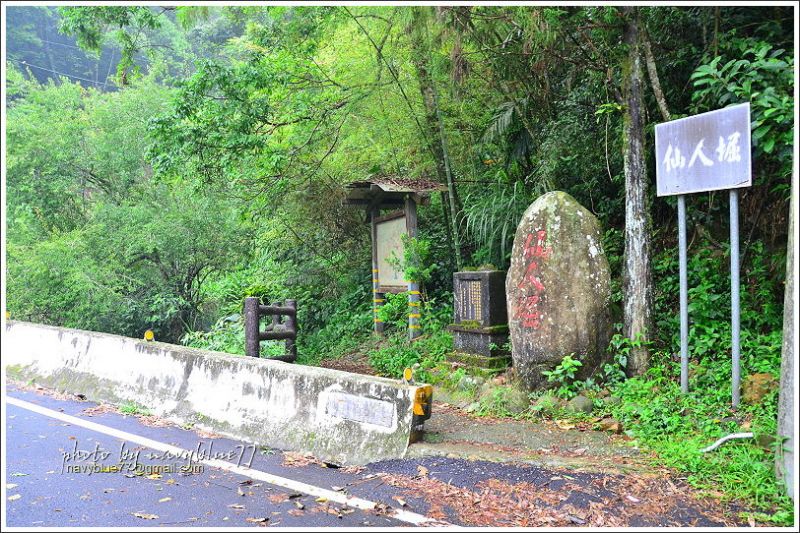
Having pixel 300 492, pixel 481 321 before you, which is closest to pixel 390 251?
pixel 481 321

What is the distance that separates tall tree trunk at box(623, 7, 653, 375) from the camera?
7.43m

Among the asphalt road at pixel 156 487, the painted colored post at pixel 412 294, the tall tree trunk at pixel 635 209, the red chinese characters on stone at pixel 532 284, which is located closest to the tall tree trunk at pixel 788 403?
the tall tree trunk at pixel 635 209

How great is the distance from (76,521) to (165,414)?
2961mm

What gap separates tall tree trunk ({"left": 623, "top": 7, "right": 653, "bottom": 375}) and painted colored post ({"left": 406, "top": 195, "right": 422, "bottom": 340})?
3611mm

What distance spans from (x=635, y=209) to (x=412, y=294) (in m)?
3.95

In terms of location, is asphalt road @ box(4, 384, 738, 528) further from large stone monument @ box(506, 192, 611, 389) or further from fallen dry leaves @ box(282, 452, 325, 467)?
large stone monument @ box(506, 192, 611, 389)

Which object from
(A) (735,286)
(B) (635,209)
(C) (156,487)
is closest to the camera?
(C) (156,487)

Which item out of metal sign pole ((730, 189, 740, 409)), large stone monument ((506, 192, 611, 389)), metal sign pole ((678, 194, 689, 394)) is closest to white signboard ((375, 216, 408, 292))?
large stone monument ((506, 192, 611, 389))

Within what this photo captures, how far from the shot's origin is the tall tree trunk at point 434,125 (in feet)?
34.7

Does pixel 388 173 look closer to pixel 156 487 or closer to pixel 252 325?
pixel 252 325

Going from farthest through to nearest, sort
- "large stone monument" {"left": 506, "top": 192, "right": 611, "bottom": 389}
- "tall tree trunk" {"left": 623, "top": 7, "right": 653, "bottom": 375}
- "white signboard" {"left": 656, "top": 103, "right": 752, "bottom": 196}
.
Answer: "tall tree trunk" {"left": 623, "top": 7, "right": 653, "bottom": 375}, "large stone monument" {"left": 506, "top": 192, "right": 611, "bottom": 389}, "white signboard" {"left": 656, "top": 103, "right": 752, "bottom": 196}

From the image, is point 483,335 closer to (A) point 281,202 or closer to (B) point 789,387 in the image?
(B) point 789,387

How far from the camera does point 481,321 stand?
338 inches

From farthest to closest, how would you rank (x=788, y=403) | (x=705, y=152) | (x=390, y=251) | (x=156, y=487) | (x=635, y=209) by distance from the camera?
1. (x=390, y=251)
2. (x=635, y=209)
3. (x=705, y=152)
4. (x=156, y=487)
5. (x=788, y=403)
